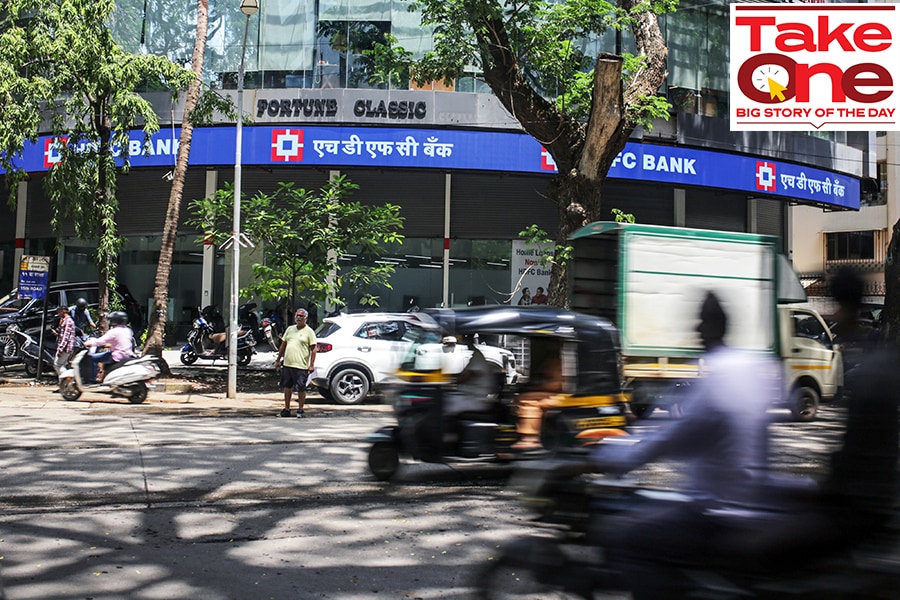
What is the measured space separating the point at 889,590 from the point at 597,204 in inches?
476

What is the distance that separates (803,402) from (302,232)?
9.90m

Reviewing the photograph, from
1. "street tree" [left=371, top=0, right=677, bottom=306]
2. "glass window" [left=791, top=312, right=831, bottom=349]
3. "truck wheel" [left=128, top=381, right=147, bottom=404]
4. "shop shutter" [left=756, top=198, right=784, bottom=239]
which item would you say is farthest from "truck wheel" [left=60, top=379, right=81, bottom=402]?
"shop shutter" [left=756, top=198, right=784, bottom=239]

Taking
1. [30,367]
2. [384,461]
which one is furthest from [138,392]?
[384,461]

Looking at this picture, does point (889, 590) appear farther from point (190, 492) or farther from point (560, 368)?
point (190, 492)

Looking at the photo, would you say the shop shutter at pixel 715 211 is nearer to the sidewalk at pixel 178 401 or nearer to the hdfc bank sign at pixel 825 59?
the hdfc bank sign at pixel 825 59

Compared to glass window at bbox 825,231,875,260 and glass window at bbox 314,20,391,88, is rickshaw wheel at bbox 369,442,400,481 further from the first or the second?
glass window at bbox 825,231,875,260

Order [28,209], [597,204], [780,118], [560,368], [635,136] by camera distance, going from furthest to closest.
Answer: [28,209], [635,136], [597,204], [780,118], [560,368]

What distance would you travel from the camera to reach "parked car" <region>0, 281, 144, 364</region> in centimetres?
1922

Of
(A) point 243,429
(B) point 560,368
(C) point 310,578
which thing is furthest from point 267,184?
(C) point 310,578

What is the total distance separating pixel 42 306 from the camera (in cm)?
2091

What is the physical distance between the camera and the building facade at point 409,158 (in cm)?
2309

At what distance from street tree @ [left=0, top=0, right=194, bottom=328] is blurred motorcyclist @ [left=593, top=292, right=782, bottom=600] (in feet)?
51.5

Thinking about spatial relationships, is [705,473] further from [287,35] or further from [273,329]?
[287,35]

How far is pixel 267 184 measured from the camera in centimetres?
2569
